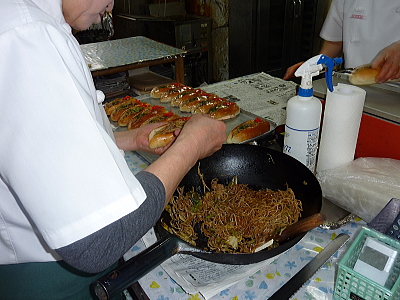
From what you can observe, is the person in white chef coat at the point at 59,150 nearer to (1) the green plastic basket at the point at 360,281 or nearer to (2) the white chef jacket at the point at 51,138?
(2) the white chef jacket at the point at 51,138

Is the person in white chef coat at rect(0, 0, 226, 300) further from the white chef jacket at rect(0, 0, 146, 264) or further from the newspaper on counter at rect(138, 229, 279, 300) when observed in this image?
the newspaper on counter at rect(138, 229, 279, 300)

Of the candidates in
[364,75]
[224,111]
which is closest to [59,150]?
[364,75]

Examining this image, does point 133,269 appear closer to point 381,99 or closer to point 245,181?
point 245,181

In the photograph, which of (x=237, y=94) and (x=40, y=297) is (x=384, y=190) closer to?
(x=40, y=297)

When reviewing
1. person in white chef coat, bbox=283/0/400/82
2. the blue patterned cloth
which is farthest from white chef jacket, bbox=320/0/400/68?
the blue patterned cloth

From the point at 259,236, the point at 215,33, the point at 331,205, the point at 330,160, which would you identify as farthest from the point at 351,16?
the point at 215,33

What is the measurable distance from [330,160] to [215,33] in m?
4.61

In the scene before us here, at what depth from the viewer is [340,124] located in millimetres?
1154

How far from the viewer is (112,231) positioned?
2.29 ft

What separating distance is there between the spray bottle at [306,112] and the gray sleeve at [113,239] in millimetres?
569

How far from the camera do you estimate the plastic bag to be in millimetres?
1044

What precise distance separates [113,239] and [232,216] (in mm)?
502

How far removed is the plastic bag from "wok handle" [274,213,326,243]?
302 mm

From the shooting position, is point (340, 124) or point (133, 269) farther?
point (340, 124)
